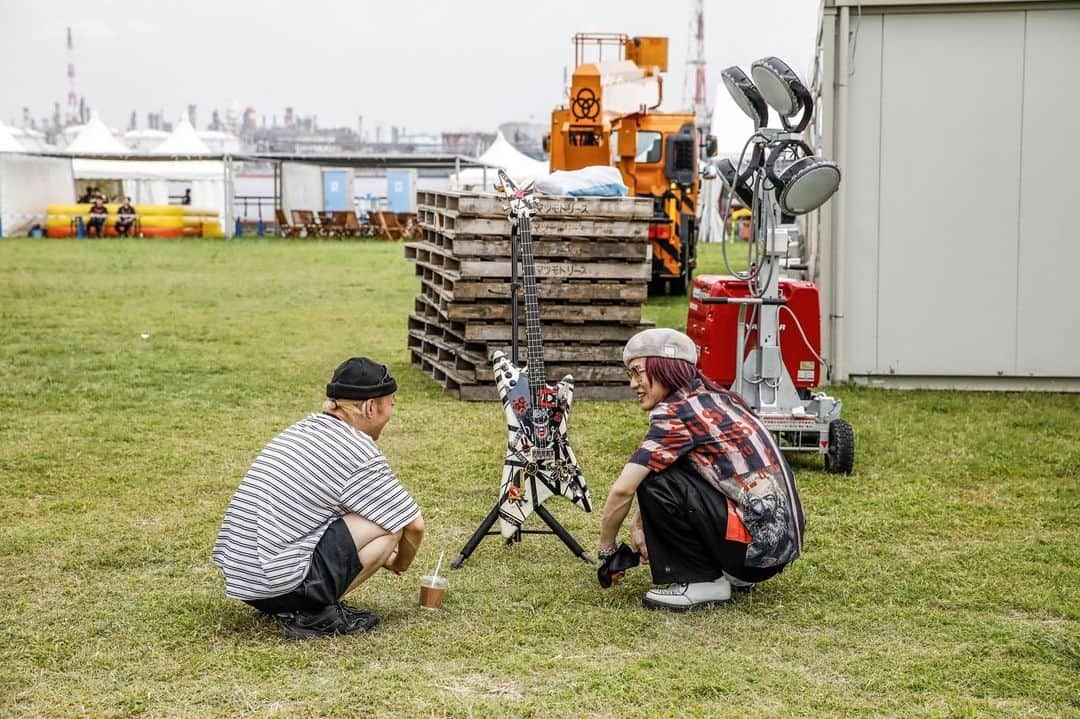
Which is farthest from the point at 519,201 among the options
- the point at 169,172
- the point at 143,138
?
the point at 143,138

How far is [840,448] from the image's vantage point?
8.15m

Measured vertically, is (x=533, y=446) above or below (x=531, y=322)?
below

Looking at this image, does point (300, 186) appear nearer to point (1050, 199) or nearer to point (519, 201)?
point (1050, 199)

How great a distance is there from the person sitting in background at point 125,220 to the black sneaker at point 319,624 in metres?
34.5

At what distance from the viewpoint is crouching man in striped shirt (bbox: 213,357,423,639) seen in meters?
4.98

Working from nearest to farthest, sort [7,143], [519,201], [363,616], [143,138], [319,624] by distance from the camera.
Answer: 1. [319,624]
2. [363,616]
3. [519,201]
4. [7,143]
5. [143,138]

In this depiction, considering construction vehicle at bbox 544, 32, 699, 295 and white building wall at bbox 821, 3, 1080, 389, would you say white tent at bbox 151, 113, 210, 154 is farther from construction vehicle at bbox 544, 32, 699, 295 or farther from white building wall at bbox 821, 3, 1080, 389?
white building wall at bbox 821, 3, 1080, 389

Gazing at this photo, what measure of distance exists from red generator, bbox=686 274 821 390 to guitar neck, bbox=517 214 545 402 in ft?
6.59

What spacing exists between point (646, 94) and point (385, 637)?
1609 cm

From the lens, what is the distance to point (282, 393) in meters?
11.2

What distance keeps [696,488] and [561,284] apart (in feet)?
17.7

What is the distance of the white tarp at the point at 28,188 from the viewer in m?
36.9

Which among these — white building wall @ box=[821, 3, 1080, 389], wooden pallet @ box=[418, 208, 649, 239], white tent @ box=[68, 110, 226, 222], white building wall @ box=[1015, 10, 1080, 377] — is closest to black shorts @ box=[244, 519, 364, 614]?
wooden pallet @ box=[418, 208, 649, 239]

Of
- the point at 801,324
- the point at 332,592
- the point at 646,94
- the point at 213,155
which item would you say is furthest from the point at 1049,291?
the point at 213,155
